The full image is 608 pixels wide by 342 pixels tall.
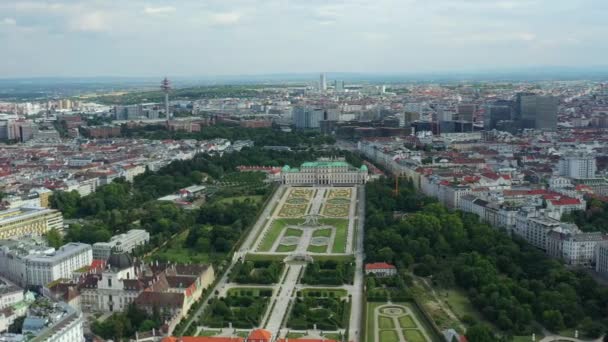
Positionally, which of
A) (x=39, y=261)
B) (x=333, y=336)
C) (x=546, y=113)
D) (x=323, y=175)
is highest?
(x=546, y=113)

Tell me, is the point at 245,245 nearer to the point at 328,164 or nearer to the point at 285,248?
the point at 285,248

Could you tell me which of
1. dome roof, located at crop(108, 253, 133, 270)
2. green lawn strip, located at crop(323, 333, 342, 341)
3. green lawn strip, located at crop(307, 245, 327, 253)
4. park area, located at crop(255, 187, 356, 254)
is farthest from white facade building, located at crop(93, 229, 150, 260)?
green lawn strip, located at crop(323, 333, 342, 341)

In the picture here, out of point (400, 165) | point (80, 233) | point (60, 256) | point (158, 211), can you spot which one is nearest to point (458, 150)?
point (400, 165)

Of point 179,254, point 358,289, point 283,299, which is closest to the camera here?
point 283,299

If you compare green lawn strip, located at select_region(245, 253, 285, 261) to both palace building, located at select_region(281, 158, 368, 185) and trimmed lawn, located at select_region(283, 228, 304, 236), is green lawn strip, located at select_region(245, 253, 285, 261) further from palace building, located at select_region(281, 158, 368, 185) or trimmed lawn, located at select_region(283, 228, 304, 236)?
palace building, located at select_region(281, 158, 368, 185)

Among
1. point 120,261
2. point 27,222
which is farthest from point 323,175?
point 120,261

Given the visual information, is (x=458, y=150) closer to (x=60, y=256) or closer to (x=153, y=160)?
(x=153, y=160)
